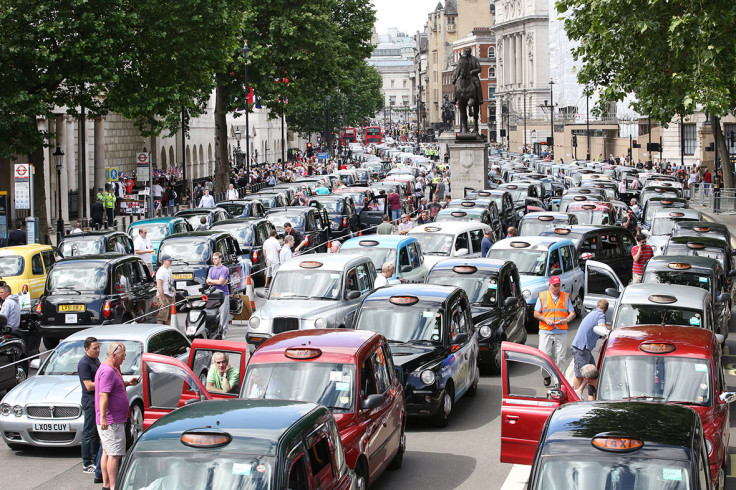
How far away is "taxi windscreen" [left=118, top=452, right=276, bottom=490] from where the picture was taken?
7023 mm

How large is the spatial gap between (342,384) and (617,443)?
3.74m

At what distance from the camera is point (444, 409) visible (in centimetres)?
1369

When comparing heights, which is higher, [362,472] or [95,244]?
[95,244]

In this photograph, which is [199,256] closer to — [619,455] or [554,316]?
[554,316]

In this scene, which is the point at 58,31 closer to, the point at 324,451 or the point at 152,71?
the point at 152,71

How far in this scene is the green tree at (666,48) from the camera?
27.4 meters

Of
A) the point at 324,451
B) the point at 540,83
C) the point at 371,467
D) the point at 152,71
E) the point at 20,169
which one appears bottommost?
the point at 371,467

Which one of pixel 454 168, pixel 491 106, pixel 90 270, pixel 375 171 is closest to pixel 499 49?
pixel 491 106

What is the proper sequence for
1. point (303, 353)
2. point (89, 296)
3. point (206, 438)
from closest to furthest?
point (206, 438)
point (303, 353)
point (89, 296)

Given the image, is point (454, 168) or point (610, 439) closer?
point (610, 439)

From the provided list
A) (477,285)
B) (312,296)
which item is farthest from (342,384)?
(477,285)

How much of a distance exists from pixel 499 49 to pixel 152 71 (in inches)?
5612

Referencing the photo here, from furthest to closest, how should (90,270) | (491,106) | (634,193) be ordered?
(491,106)
(634,193)
(90,270)

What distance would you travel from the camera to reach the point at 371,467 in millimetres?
10461
